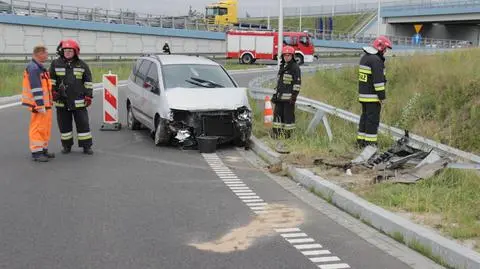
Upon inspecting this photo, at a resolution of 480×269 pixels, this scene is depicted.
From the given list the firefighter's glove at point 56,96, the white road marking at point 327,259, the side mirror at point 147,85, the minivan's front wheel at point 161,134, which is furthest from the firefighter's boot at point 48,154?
the white road marking at point 327,259

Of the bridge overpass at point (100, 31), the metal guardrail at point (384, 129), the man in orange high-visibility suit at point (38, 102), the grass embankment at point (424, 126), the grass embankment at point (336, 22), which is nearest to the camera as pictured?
the grass embankment at point (424, 126)

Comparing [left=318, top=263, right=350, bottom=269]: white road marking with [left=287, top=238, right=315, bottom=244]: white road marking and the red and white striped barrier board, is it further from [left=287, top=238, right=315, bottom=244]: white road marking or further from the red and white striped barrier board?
the red and white striped barrier board

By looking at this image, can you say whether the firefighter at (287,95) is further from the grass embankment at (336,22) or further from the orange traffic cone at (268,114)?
the grass embankment at (336,22)

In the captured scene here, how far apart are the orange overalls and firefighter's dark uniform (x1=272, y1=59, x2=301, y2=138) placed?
439 centimetres

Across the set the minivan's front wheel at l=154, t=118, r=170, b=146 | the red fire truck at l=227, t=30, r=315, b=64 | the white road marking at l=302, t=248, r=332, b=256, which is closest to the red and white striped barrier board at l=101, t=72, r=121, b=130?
the minivan's front wheel at l=154, t=118, r=170, b=146

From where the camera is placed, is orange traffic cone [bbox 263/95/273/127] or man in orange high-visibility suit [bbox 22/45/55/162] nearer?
man in orange high-visibility suit [bbox 22/45/55/162]

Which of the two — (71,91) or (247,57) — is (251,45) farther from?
(71,91)

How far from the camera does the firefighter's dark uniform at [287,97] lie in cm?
1100

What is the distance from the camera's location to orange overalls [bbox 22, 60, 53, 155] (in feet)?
29.1

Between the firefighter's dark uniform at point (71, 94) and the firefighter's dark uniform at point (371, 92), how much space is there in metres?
4.70

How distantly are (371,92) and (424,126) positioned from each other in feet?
8.92

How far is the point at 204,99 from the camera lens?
1045cm

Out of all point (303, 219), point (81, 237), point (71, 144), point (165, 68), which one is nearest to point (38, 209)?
point (81, 237)

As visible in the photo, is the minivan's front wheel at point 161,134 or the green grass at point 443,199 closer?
the green grass at point 443,199
